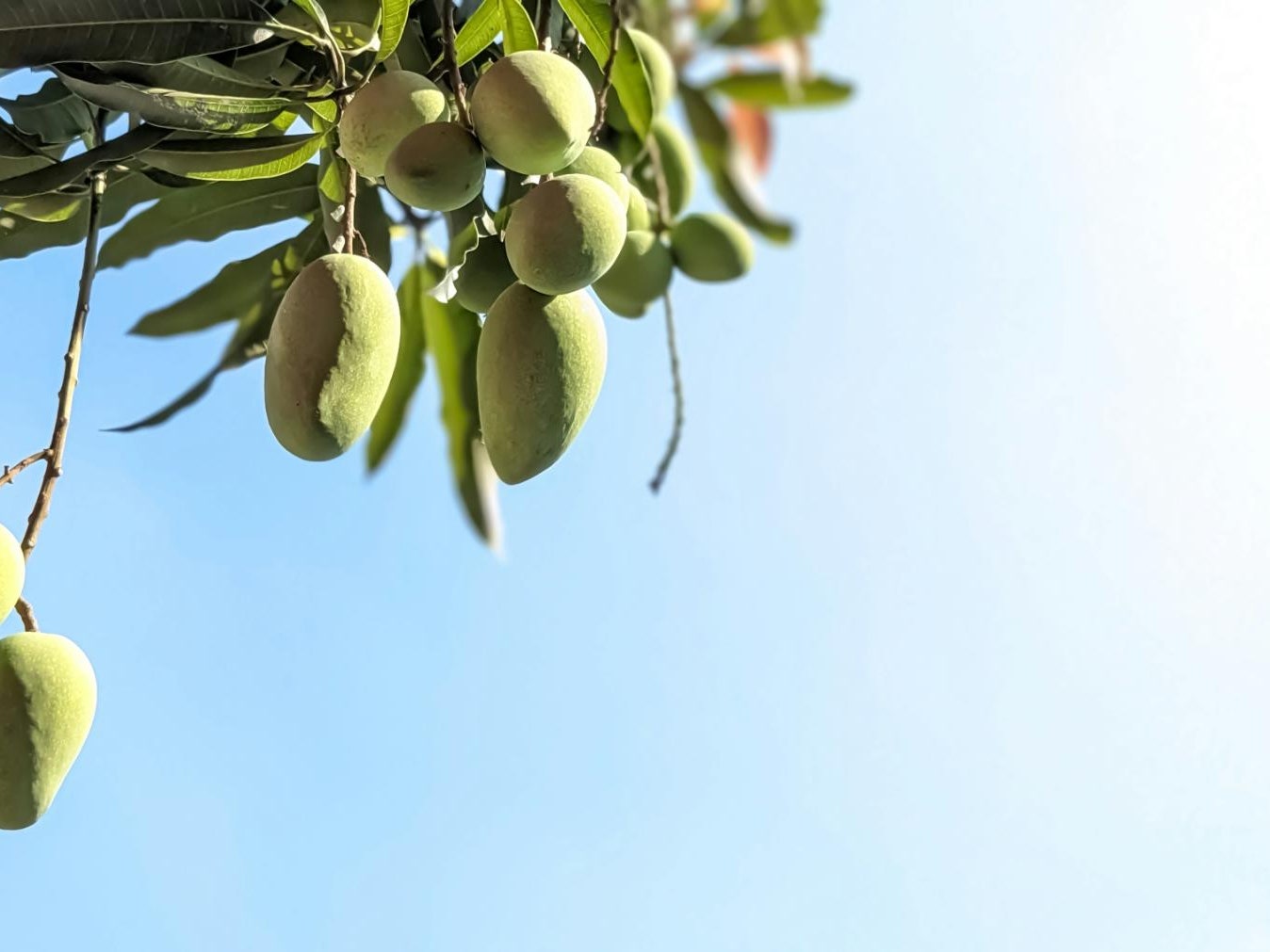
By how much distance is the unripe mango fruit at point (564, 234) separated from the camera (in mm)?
661

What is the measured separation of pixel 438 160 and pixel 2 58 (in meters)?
0.22

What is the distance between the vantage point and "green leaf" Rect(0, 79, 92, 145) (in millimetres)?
783

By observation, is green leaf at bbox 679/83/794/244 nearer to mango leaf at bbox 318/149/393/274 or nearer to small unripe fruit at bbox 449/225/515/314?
small unripe fruit at bbox 449/225/515/314

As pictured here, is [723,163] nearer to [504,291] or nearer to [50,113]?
[504,291]

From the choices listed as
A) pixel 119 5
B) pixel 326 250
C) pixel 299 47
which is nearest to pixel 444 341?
Result: pixel 326 250

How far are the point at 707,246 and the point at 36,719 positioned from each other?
53 centimetres

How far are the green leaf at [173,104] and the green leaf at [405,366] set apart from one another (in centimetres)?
35

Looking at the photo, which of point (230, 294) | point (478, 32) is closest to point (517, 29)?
point (478, 32)

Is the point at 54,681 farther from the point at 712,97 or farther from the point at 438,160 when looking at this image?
the point at 712,97

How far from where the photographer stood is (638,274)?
2.98ft

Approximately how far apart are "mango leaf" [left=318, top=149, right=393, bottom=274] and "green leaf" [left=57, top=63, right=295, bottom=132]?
0.25 ft

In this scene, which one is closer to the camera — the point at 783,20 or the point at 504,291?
the point at 783,20

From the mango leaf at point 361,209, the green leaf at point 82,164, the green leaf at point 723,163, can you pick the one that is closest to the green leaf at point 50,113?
the green leaf at point 82,164

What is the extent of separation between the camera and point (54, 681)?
2.31 feet
